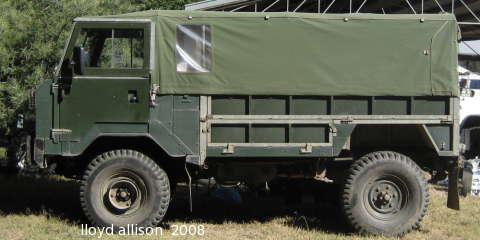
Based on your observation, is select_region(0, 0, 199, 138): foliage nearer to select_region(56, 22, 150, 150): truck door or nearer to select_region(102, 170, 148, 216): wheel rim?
select_region(56, 22, 150, 150): truck door

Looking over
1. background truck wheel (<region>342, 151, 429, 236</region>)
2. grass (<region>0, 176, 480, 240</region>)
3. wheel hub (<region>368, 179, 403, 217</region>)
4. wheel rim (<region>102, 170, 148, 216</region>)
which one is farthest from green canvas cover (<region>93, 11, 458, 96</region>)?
grass (<region>0, 176, 480, 240</region>)

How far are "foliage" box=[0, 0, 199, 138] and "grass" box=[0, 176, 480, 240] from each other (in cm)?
178

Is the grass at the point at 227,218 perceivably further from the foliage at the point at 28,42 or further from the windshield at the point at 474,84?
the windshield at the point at 474,84

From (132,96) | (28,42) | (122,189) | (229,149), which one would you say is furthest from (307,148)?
(28,42)

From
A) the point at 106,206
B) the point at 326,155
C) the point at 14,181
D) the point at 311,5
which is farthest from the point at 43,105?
the point at 311,5

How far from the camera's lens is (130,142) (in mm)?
7281

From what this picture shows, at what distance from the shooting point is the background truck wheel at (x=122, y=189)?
278 inches

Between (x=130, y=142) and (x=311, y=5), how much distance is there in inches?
300

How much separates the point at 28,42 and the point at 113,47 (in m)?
4.80

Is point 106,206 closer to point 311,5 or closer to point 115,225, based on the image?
point 115,225

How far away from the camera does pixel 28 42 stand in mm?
11250

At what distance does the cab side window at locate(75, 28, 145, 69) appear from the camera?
709 centimetres

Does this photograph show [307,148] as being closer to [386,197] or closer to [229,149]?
[229,149]

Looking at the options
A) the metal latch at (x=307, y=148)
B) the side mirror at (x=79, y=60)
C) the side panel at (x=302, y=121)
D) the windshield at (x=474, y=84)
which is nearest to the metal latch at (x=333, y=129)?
the side panel at (x=302, y=121)
